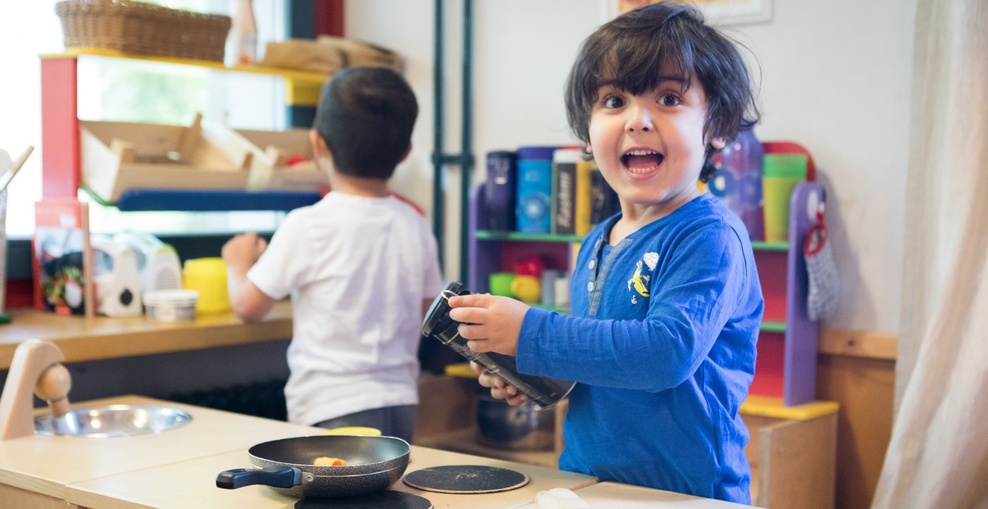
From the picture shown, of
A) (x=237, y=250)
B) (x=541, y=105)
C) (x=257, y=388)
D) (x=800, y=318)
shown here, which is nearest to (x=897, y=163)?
(x=800, y=318)

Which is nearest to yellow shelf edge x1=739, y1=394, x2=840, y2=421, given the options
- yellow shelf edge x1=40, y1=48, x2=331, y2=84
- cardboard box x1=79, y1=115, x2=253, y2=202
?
cardboard box x1=79, y1=115, x2=253, y2=202

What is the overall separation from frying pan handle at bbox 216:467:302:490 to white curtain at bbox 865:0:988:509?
5.17 ft

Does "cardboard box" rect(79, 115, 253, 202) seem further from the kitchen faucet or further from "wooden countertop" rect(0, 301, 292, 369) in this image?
the kitchen faucet

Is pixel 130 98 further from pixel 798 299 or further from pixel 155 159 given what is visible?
pixel 798 299

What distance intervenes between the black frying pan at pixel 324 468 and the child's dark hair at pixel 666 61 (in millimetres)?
564

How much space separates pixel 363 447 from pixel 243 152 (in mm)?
1608

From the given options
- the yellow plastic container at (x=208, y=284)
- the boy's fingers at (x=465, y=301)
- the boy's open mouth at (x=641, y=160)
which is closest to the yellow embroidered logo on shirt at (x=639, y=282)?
the boy's open mouth at (x=641, y=160)

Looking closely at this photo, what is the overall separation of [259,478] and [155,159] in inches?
73.1

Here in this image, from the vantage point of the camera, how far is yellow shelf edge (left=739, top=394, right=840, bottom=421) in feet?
8.17

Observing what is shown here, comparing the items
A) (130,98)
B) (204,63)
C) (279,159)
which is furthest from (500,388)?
(130,98)

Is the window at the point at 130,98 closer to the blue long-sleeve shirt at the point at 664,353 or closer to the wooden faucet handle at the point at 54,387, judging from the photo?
the wooden faucet handle at the point at 54,387

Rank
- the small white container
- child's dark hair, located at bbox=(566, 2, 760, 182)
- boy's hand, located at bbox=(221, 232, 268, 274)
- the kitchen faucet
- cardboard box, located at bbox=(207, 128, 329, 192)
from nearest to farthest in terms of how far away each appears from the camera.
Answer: child's dark hair, located at bbox=(566, 2, 760, 182)
the kitchen faucet
boy's hand, located at bbox=(221, 232, 268, 274)
the small white container
cardboard box, located at bbox=(207, 128, 329, 192)

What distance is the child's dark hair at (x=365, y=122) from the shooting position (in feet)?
7.39

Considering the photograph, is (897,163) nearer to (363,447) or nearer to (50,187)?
(363,447)
